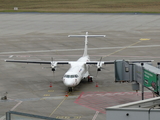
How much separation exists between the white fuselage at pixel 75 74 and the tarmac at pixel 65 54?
1472 mm

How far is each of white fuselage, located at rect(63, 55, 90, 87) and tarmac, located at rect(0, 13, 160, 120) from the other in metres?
1.47

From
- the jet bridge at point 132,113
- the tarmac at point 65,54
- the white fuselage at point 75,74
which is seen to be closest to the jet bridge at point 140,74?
the tarmac at point 65,54

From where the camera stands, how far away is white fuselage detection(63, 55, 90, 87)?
4267cm

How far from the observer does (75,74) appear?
43.5m

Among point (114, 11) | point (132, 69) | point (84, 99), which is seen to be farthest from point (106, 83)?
point (114, 11)

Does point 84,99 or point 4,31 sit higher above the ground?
point 4,31

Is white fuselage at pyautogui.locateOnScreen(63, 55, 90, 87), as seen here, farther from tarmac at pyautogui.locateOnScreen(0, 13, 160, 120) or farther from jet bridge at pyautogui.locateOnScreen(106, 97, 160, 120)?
jet bridge at pyautogui.locateOnScreen(106, 97, 160, 120)

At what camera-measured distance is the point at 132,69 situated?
3031 centimetres

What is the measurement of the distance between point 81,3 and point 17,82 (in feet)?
352

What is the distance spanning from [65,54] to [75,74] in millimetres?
24871

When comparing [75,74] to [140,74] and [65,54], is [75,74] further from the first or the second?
[65,54]

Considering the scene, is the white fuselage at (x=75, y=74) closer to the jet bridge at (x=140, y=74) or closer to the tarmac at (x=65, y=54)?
the tarmac at (x=65, y=54)

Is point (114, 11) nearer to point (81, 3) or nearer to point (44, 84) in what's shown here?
point (81, 3)

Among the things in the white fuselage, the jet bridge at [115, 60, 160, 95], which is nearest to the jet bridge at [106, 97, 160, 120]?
the jet bridge at [115, 60, 160, 95]
